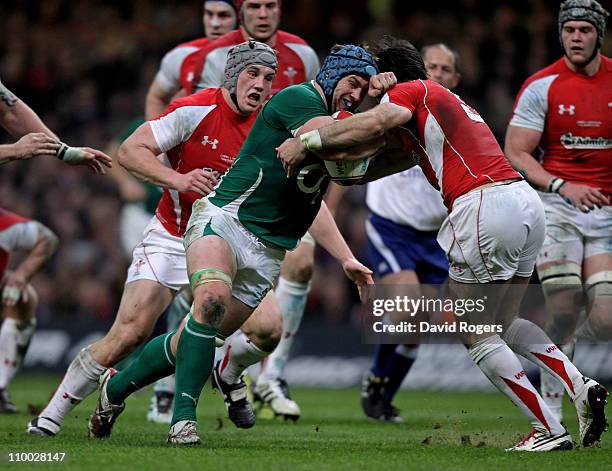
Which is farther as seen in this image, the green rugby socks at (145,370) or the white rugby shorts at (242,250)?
the green rugby socks at (145,370)

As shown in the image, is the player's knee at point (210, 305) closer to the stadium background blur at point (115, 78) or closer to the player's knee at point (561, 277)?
the player's knee at point (561, 277)

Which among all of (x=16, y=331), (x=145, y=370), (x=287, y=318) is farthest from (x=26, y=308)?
(x=145, y=370)

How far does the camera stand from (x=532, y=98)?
320 inches

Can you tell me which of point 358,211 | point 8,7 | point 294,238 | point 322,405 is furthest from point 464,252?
point 8,7

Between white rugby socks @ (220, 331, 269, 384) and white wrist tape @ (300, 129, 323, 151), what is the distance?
1788mm

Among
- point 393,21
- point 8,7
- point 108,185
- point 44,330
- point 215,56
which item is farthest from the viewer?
point 8,7

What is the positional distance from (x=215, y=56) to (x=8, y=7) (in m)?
11.5

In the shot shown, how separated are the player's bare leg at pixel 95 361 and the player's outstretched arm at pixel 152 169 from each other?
787mm

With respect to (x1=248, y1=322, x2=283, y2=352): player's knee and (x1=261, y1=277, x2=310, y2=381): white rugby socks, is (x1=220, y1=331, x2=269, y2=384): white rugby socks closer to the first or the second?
(x1=248, y1=322, x2=283, y2=352): player's knee

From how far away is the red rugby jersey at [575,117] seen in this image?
26.5ft

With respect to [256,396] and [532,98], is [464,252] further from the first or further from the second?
[256,396]

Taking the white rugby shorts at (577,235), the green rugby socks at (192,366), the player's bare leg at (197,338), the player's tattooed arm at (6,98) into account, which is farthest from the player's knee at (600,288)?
the player's tattooed arm at (6,98)

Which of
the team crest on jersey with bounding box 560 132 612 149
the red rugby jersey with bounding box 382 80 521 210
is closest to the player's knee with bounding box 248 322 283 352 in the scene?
the red rugby jersey with bounding box 382 80 521 210

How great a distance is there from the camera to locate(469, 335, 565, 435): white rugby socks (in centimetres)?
606
